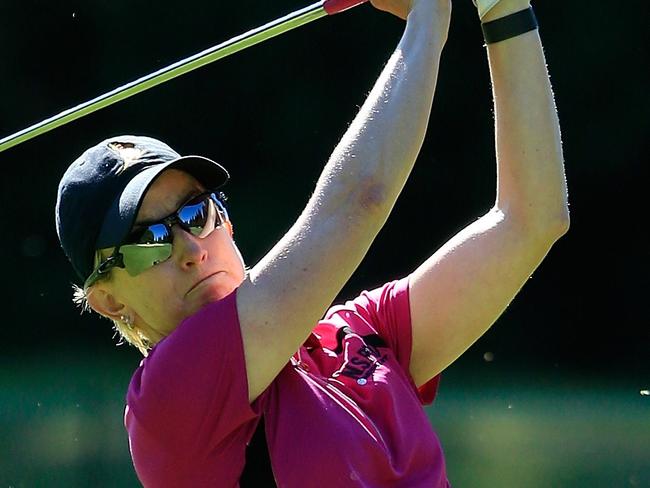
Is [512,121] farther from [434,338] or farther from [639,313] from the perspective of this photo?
[639,313]

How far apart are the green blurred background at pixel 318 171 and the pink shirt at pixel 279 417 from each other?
8.20 ft

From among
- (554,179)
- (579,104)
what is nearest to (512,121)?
(554,179)

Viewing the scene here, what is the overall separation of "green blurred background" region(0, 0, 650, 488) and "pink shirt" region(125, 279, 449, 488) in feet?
8.20

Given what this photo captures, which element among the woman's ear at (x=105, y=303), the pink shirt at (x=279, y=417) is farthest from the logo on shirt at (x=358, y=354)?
the woman's ear at (x=105, y=303)

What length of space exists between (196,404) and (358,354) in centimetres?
33

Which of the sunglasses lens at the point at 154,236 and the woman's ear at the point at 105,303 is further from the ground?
the sunglasses lens at the point at 154,236

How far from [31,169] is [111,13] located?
27.7 inches

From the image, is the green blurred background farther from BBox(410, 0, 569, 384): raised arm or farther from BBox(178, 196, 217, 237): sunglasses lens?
BBox(178, 196, 217, 237): sunglasses lens

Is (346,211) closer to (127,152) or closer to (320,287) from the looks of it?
(320,287)

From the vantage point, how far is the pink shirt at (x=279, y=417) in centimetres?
151

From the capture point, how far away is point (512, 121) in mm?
1688

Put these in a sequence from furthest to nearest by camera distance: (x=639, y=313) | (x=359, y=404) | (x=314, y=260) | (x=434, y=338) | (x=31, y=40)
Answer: (x=31, y=40) < (x=639, y=313) < (x=434, y=338) < (x=359, y=404) < (x=314, y=260)

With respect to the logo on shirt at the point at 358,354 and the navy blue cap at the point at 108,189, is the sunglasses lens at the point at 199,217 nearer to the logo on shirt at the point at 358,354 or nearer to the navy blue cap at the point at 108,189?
the navy blue cap at the point at 108,189

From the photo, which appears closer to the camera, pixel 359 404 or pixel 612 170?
pixel 359 404
